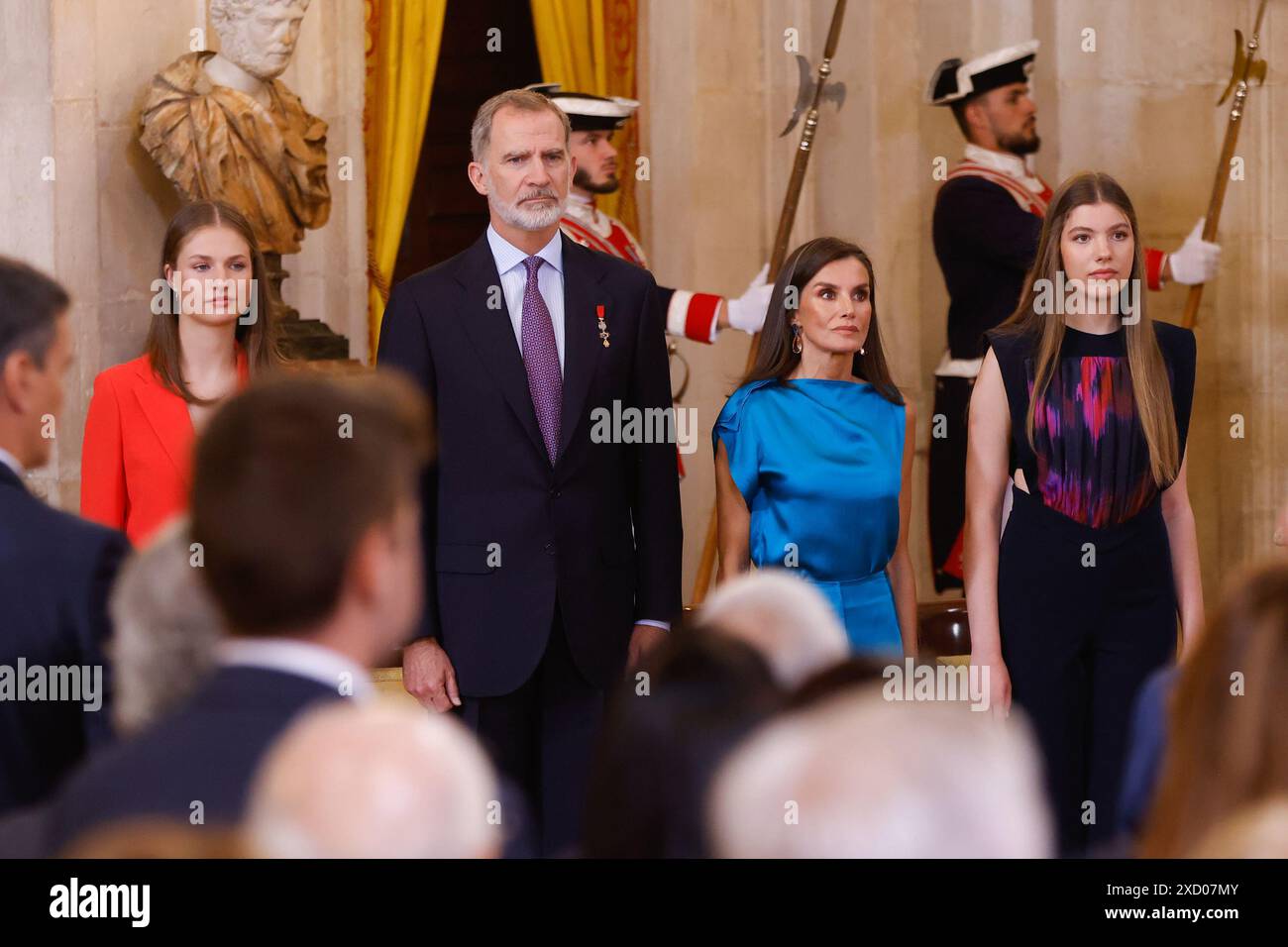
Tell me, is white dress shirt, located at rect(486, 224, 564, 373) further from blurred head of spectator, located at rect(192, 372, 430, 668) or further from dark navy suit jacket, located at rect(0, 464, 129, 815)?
blurred head of spectator, located at rect(192, 372, 430, 668)

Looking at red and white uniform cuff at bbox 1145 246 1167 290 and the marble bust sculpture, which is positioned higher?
the marble bust sculpture

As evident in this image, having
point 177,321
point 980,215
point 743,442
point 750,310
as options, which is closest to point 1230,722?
point 743,442

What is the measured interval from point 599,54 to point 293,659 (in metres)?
5.65

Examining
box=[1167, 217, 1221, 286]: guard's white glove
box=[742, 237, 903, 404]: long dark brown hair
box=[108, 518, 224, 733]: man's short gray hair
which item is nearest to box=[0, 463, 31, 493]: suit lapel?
box=[108, 518, 224, 733]: man's short gray hair

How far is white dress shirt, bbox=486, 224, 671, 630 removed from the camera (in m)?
3.35

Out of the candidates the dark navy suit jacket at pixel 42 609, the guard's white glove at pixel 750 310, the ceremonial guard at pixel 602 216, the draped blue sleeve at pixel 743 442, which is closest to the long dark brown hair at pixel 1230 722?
the dark navy suit jacket at pixel 42 609

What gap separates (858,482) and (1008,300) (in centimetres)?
285

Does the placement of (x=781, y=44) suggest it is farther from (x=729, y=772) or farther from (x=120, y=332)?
(x=729, y=772)

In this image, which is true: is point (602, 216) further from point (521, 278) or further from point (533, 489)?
point (533, 489)

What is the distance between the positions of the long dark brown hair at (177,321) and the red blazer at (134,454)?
0.05 m

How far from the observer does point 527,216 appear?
3336 mm

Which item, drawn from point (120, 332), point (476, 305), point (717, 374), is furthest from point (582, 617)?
point (717, 374)
